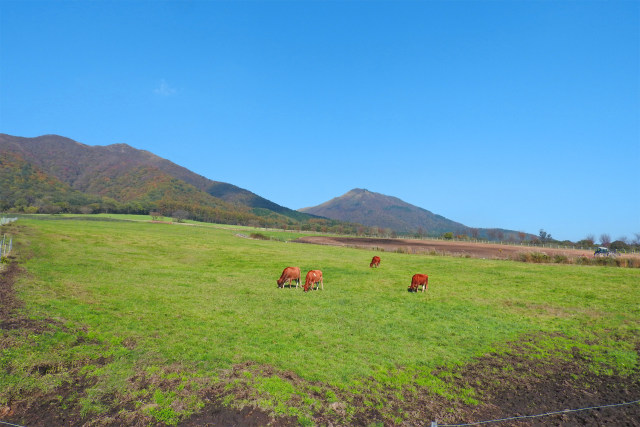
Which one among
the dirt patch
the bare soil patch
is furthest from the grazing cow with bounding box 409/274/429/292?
the dirt patch

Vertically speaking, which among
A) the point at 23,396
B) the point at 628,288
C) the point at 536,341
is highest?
the point at 628,288

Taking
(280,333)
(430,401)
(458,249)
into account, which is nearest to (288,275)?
(280,333)

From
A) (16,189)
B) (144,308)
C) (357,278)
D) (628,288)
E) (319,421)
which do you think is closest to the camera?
(319,421)

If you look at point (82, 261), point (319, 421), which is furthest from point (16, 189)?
point (319, 421)

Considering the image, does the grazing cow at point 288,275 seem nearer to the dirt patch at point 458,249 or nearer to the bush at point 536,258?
the bush at point 536,258

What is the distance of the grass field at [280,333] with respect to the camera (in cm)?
877

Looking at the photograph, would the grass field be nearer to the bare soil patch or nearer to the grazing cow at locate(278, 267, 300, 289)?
the bare soil patch

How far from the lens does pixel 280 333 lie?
13.0m

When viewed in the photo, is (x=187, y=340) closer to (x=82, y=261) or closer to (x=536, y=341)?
(x=536, y=341)

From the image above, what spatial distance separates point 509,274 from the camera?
90.1 feet

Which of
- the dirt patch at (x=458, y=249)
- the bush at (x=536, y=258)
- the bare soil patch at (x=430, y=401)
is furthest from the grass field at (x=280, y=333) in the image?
the dirt patch at (x=458, y=249)

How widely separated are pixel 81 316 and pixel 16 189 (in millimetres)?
211824

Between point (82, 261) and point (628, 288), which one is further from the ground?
point (628, 288)

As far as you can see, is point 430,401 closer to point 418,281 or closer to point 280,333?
point 280,333
